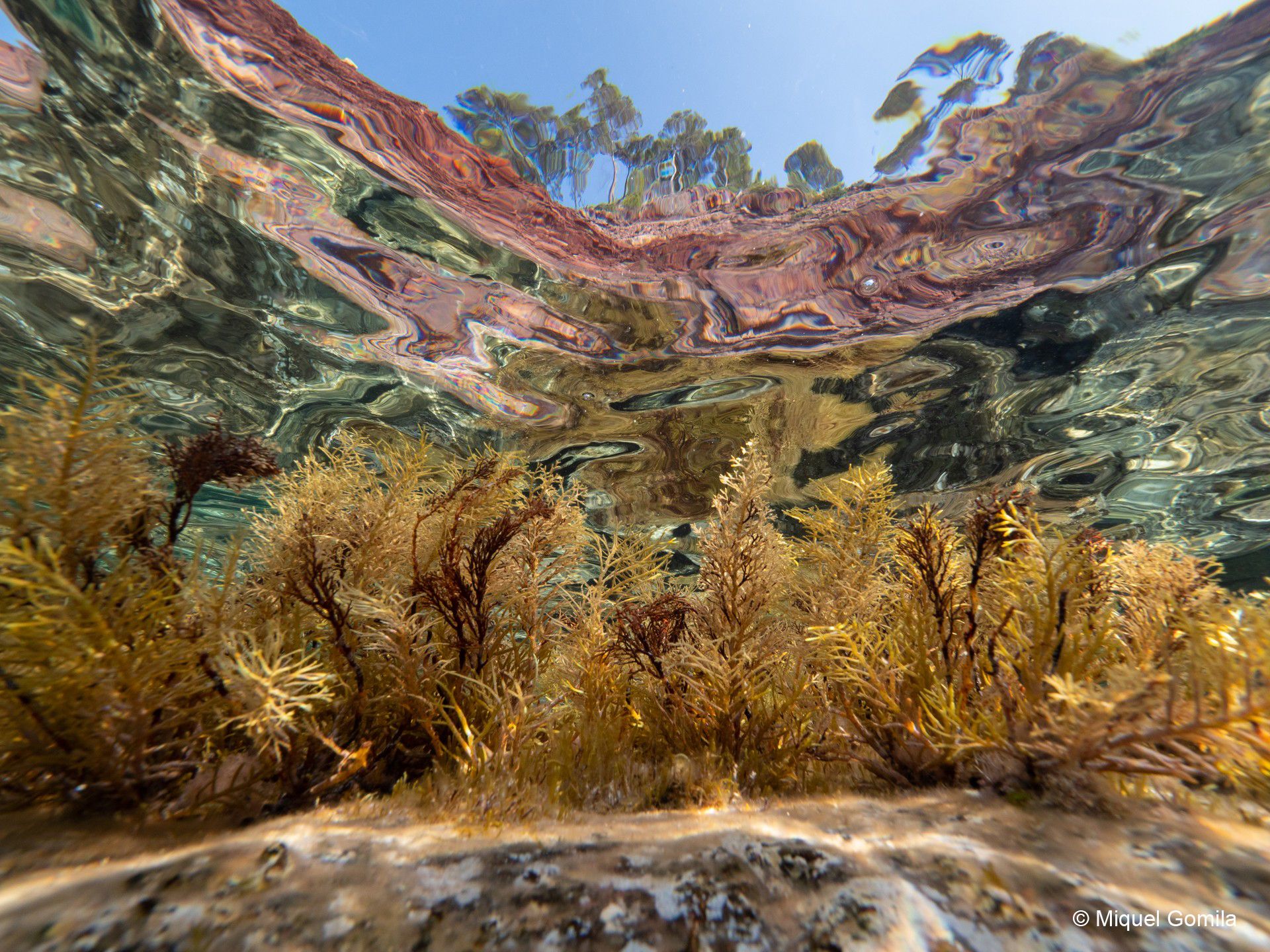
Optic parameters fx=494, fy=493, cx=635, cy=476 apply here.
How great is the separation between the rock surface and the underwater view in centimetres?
2

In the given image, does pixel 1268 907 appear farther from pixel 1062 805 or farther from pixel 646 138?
pixel 646 138

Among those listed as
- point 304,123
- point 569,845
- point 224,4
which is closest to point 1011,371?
point 569,845

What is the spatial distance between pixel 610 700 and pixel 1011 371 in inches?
303

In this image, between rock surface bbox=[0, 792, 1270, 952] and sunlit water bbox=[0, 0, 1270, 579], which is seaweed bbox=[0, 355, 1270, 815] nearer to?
rock surface bbox=[0, 792, 1270, 952]

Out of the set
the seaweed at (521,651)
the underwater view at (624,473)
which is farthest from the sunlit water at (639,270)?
the seaweed at (521,651)

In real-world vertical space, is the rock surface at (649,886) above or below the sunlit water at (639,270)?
below

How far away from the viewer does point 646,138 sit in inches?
240

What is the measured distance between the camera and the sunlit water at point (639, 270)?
193 inches

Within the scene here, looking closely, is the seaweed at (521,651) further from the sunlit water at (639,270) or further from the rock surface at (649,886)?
the sunlit water at (639,270)

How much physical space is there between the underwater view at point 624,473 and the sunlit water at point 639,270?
5cm

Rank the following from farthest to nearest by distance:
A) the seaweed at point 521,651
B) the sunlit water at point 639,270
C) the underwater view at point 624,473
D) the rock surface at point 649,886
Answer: the sunlit water at point 639,270
the seaweed at point 521,651
the underwater view at point 624,473
the rock surface at point 649,886

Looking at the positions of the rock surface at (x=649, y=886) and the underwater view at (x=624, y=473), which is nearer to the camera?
the rock surface at (x=649, y=886)

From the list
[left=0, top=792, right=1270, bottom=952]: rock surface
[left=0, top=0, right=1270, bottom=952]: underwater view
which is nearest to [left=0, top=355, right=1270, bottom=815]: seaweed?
[left=0, top=0, right=1270, bottom=952]: underwater view

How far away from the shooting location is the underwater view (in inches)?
63.1
